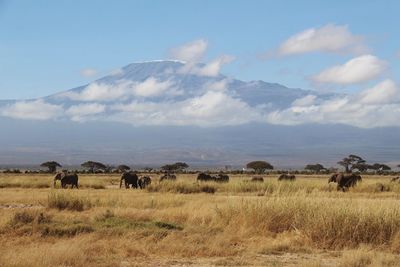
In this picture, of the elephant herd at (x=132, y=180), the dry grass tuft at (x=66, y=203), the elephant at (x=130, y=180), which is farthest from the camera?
the elephant at (x=130, y=180)

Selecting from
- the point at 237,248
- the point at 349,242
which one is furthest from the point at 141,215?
the point at 349,242

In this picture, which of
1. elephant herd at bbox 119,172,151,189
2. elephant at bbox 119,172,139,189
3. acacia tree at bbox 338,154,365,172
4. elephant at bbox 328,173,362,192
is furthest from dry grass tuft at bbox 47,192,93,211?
acacia tree at bbox 338,154,365,172

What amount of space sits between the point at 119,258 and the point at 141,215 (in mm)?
→ 6697

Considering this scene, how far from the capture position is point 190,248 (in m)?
14.3

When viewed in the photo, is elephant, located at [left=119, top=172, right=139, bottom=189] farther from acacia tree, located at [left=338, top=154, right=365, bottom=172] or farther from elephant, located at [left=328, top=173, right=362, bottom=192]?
acacia tree, located at [left=338, top=154, right=365, bottom=172]

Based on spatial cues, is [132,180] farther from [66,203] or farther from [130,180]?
[66,203]

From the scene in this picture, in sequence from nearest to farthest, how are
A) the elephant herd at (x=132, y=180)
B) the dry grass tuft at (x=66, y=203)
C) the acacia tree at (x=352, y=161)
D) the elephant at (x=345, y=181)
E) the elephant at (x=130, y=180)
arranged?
the dry grass tuft at (x=66, y=203) → the elephant at (x=345, y=181) → the elephant herd at (x=132, y=180) → the elephant at (x=130, y=180) → the acacia tree at (x=352, y=161)

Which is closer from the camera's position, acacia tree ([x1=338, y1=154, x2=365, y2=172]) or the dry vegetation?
the dry vegetation

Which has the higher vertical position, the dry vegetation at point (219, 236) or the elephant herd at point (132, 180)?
the elephant herd at point (132, 180)

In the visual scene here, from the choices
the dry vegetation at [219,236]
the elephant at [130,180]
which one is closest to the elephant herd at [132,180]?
the elephant at [130,180]

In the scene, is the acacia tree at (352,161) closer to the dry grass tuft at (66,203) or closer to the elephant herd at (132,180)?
the elephant herd at (132,180)

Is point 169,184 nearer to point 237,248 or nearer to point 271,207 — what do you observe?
point 271,207

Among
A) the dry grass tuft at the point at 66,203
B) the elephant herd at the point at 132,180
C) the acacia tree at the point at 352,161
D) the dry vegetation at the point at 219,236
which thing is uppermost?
the acacia tree at the point at 352,161

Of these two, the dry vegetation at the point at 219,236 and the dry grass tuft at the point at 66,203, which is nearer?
the dry vegetation at the point at 219,236
